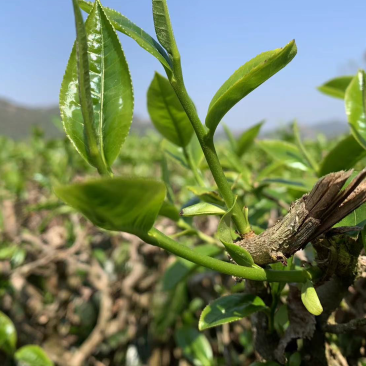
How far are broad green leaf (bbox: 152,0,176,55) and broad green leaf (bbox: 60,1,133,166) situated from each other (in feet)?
0.25

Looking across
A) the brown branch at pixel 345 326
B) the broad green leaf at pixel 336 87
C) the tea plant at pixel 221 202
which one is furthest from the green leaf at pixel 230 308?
the broad green leaf at pixel 336 87

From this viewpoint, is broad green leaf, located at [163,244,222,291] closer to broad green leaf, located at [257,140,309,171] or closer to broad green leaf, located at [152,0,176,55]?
broad green leaf, located at [257,140,309,171]

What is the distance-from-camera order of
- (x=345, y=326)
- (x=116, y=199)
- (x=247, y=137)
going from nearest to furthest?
(x=116, y=199) < (x=345, y=326) < (x=247, y=137)

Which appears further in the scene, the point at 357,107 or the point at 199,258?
the point at 357,107

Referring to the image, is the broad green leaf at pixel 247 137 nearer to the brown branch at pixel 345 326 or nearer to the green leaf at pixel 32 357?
the brown branch at pixel 345 326

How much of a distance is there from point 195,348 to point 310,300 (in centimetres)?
87

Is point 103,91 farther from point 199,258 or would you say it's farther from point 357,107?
point 357,107

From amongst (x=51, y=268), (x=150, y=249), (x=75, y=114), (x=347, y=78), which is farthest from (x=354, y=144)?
(x=51, y=268)

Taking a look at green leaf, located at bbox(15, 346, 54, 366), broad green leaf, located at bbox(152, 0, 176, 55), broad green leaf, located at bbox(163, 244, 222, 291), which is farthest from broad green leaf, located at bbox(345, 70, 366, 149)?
green leaf, located at bbox(15, 346, 54, 366)

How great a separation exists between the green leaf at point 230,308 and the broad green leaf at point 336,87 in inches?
22.2

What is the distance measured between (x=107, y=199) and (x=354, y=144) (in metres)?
0.58

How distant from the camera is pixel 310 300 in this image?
1.49 ft

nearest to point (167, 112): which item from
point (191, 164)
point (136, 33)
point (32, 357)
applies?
point (191, 164)

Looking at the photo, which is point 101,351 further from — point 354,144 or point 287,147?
point 354,144
